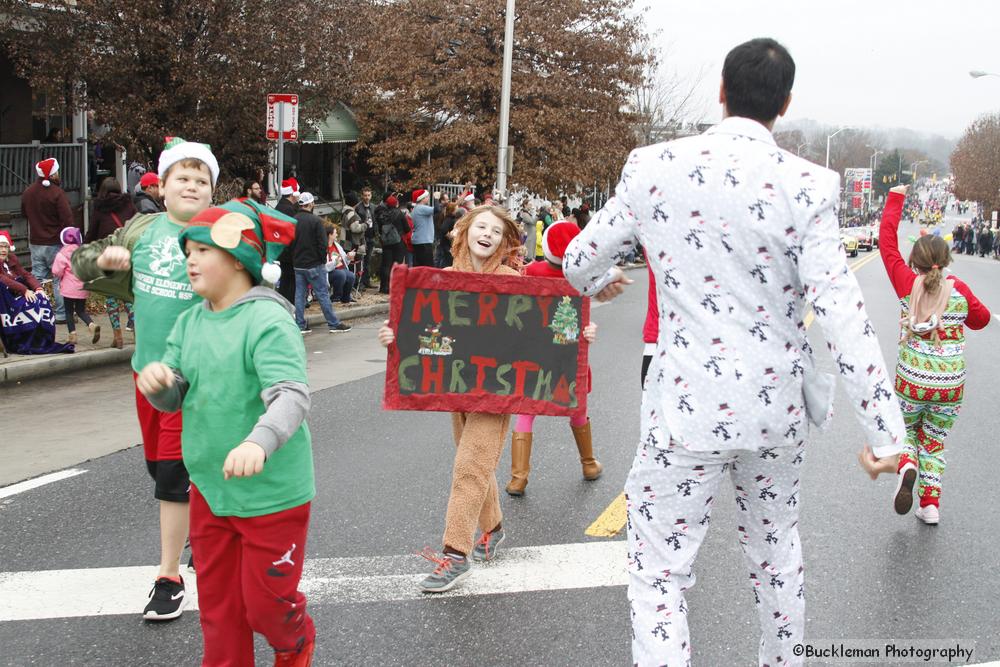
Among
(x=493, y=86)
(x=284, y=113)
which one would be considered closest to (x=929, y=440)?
(x=284, y=113)

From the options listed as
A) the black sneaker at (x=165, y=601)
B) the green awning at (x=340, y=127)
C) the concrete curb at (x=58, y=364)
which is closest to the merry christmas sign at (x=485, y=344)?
the black sneaker at (x=165, y=601)

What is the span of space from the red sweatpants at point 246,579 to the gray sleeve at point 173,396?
12.2 inches

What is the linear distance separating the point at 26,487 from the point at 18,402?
10.1 feet

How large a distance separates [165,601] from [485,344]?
Answer: 5.93 ft

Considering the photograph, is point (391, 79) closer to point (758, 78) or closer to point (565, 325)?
point (565, 325)

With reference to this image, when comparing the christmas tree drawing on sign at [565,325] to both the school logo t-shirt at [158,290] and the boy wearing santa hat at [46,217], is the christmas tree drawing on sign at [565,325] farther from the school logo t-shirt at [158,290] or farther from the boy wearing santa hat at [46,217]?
the boy wearing santa hat at [46,217]

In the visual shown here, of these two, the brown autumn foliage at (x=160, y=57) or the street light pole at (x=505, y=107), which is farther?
the street light pole at (x=505, y=107)

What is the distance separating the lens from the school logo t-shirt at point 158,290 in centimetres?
400

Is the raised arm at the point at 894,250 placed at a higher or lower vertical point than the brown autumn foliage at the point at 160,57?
lower

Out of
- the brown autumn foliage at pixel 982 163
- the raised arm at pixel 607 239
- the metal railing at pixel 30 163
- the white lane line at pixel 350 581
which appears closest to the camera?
the raised arm at pixel 607 239

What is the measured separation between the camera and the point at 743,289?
269 centimetres

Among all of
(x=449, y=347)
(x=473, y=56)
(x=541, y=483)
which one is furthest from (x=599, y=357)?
(x=473, y=56)

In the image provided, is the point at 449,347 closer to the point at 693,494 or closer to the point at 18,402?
the point at 693,494

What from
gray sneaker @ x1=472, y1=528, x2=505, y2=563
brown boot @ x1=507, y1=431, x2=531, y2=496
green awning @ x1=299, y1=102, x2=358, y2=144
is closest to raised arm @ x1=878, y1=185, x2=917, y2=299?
brown boot @ x1=507, y1=431, x2=531, y2=496
